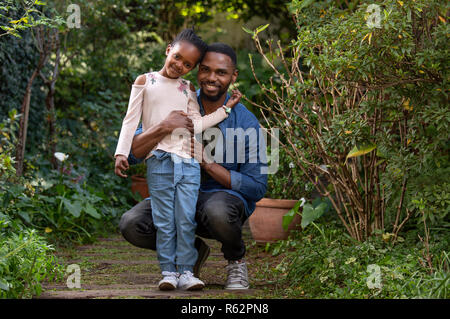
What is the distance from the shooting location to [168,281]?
9.37ft

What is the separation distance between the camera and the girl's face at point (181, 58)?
2967 mm

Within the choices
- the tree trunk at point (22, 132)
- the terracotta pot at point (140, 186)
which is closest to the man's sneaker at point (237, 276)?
the tree trunk at point (22, 132)

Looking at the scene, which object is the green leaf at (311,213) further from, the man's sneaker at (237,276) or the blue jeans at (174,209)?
the blue jeans at (174,209)

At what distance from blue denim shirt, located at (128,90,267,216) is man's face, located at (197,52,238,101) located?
16 cm

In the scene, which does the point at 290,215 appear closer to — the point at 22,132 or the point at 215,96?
the point at 215,96

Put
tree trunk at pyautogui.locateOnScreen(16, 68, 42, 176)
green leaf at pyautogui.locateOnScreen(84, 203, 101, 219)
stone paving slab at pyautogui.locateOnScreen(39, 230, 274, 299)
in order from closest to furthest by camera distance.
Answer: stone paving slab at pyautogui.locateOnScreen(39, 230, 274, 299) → green leaf at pyautogui.locateOnScreen(84, 203, 101, 219) → tree trunk at pyautogui.locateOnScreen(16, 68, 42, 176)

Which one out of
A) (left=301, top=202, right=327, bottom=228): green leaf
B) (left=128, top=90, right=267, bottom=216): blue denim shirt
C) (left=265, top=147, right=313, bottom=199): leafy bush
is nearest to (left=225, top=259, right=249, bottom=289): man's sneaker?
(left=128, top=90, right=267, bottom=216): blue denim shirt

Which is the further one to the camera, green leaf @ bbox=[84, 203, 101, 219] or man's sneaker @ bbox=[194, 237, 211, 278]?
green leaf @ bbox=[84, 203, 101, 219]

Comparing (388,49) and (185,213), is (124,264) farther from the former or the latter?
(388,49)

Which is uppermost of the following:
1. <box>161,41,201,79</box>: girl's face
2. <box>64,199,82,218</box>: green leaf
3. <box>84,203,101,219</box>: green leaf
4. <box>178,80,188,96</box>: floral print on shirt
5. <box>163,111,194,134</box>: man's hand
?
<box>161,41,201,79</box>: girl's face

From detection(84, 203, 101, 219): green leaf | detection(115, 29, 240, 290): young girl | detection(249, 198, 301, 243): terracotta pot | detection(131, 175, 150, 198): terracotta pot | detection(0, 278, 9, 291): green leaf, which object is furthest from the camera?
detection(131, 175, 150, 198): terracotta pot

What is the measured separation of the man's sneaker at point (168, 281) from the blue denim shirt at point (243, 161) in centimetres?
54

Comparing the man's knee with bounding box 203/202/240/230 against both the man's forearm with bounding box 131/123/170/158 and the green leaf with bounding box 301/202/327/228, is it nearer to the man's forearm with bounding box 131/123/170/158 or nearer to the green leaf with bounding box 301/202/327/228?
the man's forearm with bounding box 131/123/170/158

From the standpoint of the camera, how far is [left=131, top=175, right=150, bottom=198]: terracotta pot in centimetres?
584
